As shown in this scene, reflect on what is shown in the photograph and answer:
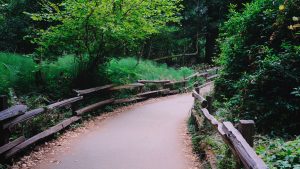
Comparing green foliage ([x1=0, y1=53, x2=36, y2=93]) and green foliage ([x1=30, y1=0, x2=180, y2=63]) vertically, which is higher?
green foliage ([x1=30, y1=0, x2=180, y2=63])

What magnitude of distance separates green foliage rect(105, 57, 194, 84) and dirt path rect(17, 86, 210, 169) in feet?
11.4

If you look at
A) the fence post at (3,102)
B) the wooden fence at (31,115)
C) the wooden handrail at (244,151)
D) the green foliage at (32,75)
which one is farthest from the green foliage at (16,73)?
the wooden handrail at (244,151)

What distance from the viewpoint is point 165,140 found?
979cm

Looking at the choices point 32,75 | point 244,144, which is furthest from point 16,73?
point 244,144

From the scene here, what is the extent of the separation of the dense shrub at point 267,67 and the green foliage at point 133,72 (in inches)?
238

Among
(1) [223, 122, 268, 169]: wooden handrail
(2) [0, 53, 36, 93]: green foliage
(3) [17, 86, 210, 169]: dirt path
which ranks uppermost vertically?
(2) [0, 53, 36, 93]: green foliage

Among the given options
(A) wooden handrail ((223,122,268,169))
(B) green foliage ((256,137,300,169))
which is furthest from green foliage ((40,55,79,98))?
(B) green foliage ((256,137,300,169))

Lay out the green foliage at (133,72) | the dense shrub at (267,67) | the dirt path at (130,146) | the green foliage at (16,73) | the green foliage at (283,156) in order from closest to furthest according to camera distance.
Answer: the green foliage at (283,156) → the dirt path at (130,146) → the dense shrub at (267,67) → the green foliage at (16,73) → the green foliage at (133,72)

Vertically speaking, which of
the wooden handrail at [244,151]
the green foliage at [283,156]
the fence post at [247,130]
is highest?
the fence post at [247,130]

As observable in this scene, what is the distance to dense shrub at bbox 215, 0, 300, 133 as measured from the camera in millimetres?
8773

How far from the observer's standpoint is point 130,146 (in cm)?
891

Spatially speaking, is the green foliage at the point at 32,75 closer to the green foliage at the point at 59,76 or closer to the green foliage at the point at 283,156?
the green foliage at the point at 59,76

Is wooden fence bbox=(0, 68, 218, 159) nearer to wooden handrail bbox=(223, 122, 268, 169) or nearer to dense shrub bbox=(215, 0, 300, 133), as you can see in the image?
wooden handrail bbox=(223, 122, 268, 169)

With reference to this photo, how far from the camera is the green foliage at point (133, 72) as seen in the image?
53.2ft
